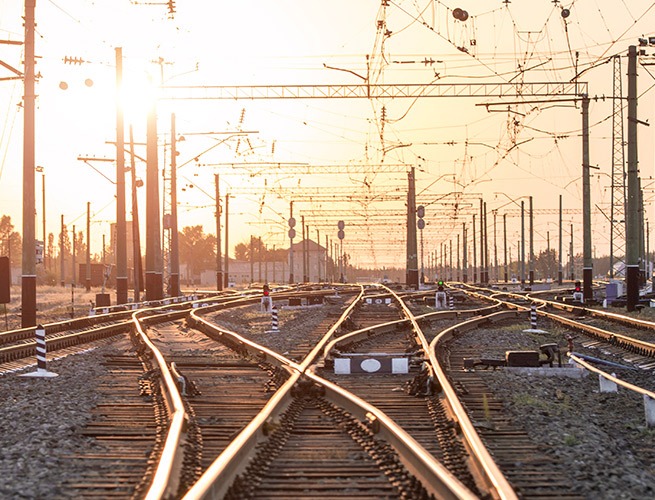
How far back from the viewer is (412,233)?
69.0 meters

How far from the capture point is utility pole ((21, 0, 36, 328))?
1125 inches

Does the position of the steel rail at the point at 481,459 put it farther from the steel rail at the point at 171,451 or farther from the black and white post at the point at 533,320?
the black and white post at the point at 533,320

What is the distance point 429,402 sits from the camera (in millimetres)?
12359

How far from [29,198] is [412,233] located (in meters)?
42.7

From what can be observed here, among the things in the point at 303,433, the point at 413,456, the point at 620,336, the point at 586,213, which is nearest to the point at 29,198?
the point at 620,336

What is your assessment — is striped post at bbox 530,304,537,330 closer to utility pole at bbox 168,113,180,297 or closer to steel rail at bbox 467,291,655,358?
steel rail at bbox 467,291,655,358

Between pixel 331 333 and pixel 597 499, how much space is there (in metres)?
15.5

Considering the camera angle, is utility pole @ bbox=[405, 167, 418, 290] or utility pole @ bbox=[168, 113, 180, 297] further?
utility pole @ bbox=[405, 167, 418, 290]

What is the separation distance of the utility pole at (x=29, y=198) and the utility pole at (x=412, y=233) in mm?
39746

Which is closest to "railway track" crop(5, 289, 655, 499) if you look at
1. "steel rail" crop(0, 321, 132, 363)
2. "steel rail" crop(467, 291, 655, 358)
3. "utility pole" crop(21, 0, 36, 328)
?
"steel rail" crop(0, 321, 132, 363)

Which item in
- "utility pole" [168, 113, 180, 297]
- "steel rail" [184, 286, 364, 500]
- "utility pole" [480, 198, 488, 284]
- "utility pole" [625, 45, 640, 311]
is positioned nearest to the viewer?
"steel rail" [184, 286, 364, 500]

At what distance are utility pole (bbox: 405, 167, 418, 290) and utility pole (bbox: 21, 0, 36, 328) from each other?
39746 millimetres

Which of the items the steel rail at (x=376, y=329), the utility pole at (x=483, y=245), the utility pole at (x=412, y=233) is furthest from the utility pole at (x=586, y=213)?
the utility pole at (x=483, y=245)

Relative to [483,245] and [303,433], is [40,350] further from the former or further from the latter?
[483,245]
